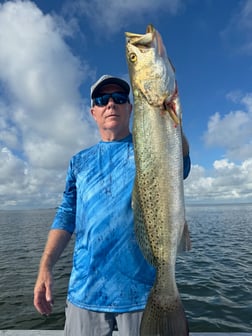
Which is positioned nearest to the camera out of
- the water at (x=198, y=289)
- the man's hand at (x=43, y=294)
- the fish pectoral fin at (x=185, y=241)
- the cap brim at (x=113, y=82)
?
the fish pectoral fin at (x=185, y=241)

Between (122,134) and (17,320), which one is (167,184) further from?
(17,320)

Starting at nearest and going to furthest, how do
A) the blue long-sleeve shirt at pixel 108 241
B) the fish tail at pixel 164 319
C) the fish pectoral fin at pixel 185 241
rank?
1. the fish tail at pixel 164 319
2. the fish pectoral fin at pixel 185 241
3. the blue long-sleeve shirt at pixel 108 241

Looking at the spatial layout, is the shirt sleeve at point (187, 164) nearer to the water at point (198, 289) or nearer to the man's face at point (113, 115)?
the man's face at point (113, 115)

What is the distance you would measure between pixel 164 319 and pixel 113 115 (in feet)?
7.91

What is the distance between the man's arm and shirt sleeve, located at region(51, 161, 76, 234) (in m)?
Result: 0.15

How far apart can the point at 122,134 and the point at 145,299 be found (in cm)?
203

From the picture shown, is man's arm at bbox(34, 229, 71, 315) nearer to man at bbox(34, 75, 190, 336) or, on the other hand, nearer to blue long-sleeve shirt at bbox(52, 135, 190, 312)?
man at bbox(34, 75, 190, 336)

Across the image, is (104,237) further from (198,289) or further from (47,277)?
(198,289)

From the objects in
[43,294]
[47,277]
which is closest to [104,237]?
[47,277]

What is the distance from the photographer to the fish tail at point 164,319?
8.91 feet

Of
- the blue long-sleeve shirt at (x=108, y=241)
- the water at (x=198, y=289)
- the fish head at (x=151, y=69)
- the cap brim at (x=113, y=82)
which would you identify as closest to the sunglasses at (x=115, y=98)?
the cap brim at (x=113, y=82)

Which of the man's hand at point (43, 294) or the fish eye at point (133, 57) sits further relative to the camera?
the man's hand at point (43, 294)

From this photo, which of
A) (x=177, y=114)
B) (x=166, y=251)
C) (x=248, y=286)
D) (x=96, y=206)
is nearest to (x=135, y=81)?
(x=177, y=114)

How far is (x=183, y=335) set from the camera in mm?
2666
